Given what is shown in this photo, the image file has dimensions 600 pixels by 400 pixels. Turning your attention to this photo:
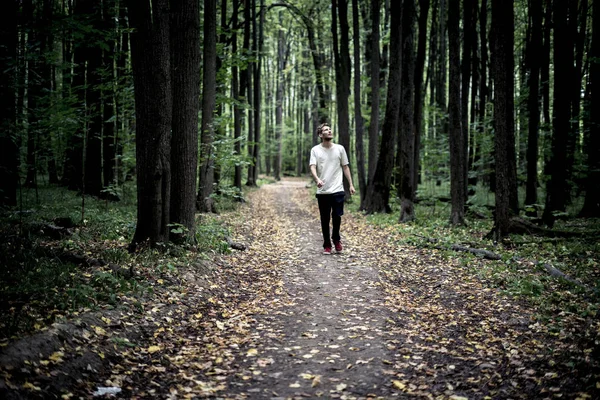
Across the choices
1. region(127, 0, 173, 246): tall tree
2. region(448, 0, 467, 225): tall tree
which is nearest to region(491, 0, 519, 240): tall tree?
region(448, 0, 467, 225): tall tree

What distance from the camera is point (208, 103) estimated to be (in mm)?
12328

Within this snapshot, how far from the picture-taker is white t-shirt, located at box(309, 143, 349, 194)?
26.7 ft

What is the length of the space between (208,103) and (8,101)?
227 inches

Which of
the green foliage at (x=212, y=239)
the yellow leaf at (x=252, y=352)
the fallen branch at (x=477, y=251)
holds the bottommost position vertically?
the yellow leaf at (x=252, y=352)

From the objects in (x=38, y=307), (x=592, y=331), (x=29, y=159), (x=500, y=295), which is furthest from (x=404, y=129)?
(x=29, y=159)

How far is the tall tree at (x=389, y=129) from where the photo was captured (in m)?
13.9

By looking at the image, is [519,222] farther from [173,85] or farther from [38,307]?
[38,307]

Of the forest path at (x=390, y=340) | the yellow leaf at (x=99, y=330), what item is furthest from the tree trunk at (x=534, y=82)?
the yellow leaf at (x=99, y=330)

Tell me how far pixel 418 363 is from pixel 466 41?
13.4 metres

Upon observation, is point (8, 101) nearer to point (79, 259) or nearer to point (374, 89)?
point (79, 259)

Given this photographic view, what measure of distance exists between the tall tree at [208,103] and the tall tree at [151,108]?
5.10m

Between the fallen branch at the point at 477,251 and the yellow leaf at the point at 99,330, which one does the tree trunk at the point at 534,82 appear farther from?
the yellow leaf at the point at 99,330

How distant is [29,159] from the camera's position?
13.5m

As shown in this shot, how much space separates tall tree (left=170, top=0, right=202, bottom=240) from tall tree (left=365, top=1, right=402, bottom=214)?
329 inches
